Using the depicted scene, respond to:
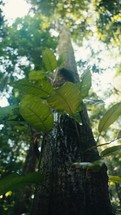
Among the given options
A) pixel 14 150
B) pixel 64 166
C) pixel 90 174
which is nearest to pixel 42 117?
pixel 64 166

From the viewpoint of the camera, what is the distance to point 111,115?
143 cm

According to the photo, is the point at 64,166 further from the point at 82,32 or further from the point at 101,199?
the point at 82,32

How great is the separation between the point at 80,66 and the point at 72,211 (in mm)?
9762

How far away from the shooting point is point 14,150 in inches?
485

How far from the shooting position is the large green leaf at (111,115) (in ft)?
4.57

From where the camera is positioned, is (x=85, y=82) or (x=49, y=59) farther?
(x=49, y=59)

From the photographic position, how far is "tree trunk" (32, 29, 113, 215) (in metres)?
1.24

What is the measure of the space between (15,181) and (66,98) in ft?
1.77

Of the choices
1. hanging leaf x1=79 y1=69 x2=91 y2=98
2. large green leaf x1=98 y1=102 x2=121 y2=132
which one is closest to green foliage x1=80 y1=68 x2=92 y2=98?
hanging leaf x1=79 y1=69 x2=91 y2=98

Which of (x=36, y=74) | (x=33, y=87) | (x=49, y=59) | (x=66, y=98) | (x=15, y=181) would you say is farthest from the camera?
(x=36, y=74)

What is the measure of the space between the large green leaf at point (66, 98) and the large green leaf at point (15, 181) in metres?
0.43

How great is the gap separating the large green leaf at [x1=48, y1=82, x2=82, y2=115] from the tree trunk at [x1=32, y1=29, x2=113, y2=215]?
0.18 meters

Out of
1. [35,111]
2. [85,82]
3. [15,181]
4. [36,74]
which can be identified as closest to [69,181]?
[15,181]

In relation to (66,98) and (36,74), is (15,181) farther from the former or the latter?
Result: (36,74)
